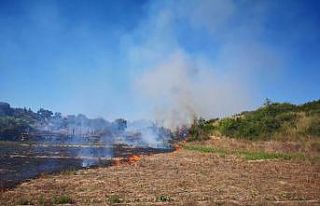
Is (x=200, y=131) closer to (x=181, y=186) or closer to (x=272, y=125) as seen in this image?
(x=272, y=125)

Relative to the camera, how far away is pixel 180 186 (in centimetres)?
2312

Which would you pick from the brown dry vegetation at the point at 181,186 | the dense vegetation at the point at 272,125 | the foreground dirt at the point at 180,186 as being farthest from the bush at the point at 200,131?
the foreground dirt at the point at 180,186

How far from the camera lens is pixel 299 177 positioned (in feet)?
90.6

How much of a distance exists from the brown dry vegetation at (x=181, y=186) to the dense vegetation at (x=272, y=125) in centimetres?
1919

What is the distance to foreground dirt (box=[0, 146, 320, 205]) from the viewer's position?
19031mm

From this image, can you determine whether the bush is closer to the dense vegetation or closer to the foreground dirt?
the dense vegetation

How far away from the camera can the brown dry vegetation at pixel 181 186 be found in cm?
1902

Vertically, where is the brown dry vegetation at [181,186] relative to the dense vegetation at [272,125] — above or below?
below

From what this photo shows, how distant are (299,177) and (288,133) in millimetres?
27621

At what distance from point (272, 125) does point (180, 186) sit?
38.3m

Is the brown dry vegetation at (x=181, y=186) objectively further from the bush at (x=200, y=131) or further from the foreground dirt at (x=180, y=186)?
the bush at (x=200, y=131)

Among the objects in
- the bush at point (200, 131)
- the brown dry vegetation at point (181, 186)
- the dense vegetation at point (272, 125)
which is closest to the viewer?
the brown dry vegetation at point (181, 186)

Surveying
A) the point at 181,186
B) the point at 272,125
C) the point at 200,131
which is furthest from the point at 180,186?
the point at 200,131

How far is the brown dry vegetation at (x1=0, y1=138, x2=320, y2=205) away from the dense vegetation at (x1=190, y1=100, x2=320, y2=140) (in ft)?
63.0
